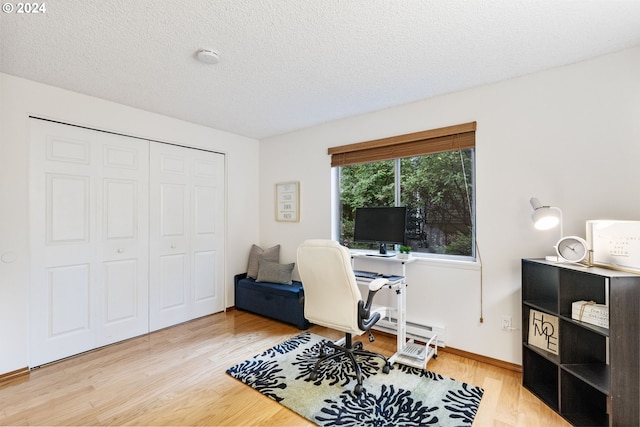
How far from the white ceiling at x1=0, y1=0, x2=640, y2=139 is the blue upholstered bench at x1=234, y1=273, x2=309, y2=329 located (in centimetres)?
214

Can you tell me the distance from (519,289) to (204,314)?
11.4ft

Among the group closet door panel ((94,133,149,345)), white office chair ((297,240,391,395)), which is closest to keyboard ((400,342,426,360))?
white office chair ((297,240,391,395))

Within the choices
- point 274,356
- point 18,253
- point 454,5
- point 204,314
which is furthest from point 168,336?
point 454,5

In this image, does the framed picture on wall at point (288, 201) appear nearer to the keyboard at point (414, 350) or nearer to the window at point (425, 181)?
the window at point (425, 181)

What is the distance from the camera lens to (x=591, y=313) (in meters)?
1.85

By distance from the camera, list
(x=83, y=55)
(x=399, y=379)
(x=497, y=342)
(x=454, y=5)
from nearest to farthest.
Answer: (x=454, y=5)
(x=83, y=55)
(x=399, y=379)
(x=497, y=342)

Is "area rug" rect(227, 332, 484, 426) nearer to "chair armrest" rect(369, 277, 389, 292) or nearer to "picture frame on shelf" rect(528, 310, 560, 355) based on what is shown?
"picture frame on shelf" rect(528, 310, 560, 355)

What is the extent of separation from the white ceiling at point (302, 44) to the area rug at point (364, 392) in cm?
243

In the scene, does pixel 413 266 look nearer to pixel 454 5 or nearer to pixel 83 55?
pixel 454 5

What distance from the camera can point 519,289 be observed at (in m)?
2.46

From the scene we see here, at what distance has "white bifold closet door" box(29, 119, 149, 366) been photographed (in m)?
2.58

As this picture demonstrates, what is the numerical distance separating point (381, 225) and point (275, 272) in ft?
4.99

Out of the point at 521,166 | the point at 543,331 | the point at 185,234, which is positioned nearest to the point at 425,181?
the point at 521,166

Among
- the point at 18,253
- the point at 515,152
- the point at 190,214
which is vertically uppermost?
the point at 515,152
